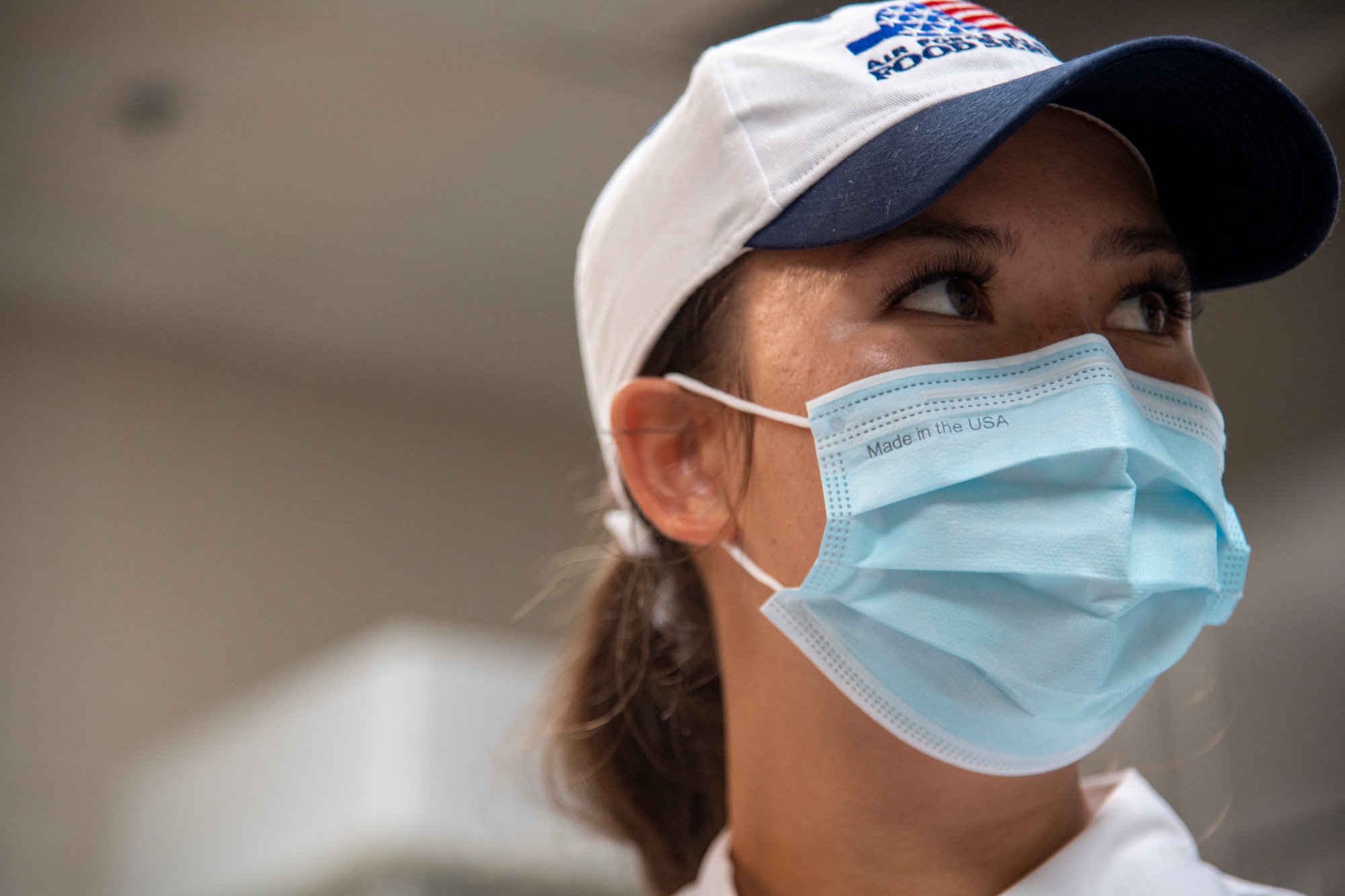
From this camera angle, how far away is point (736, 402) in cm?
89

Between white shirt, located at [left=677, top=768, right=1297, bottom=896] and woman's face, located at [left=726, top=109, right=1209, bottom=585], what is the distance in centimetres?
24

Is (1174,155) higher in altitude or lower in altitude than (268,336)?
higher

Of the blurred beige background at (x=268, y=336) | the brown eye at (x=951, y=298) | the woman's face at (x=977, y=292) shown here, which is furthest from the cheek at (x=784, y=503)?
the blurred beige background at (x=268, y=336)

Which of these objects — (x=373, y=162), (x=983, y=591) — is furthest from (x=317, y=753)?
(x=983, y=591)

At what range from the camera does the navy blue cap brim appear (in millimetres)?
773

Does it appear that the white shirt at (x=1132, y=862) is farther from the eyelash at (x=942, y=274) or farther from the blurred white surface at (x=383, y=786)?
the blurred white surface at (x=383, y=786)

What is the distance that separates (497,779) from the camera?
66.0 inches

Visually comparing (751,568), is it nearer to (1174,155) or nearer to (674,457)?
(674,457)

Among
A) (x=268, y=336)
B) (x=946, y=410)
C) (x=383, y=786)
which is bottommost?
(x=383, y=786)

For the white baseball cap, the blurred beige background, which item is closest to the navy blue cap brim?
the white baseball cap

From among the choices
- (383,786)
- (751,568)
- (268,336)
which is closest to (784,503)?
(751,568)

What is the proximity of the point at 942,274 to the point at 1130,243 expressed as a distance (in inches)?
4.8

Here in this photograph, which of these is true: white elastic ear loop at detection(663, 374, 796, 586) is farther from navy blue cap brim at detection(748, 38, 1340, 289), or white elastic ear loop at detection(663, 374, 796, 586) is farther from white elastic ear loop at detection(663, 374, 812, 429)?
navy blue cap brim at detection(748, 38, 1340, 289)

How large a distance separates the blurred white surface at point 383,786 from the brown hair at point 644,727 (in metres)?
0.65
